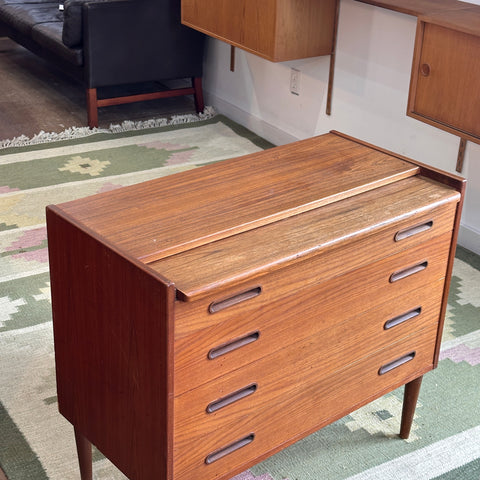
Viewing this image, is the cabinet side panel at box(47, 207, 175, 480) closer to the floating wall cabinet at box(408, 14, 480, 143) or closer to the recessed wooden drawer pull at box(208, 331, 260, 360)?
the recessed wooden drawer pull at box(208, 331, 260, 360)

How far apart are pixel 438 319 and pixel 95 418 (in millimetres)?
911

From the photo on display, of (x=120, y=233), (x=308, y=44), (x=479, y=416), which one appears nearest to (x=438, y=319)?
(x=479, y=416)

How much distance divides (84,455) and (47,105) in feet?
10.3

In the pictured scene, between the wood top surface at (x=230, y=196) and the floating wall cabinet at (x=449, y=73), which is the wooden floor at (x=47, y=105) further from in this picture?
the wood top surface at (x=230, y=196)

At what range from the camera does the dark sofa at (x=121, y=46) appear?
4152 mm

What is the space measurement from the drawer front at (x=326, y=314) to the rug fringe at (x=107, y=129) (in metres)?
2.74

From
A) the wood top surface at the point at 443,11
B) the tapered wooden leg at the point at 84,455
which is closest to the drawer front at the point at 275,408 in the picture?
the tapered wooden leg at the point at 84,455

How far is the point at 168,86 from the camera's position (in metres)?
4.99

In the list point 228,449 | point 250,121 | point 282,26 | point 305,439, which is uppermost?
point 282,26

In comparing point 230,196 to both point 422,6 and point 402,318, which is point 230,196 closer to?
point 402,318

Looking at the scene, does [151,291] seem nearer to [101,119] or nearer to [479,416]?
[479,416]

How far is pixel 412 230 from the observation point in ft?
6.06

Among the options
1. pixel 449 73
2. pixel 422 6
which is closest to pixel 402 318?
pixel 449 73

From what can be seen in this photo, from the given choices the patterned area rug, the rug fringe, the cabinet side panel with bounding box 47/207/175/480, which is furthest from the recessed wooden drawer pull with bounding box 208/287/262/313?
the rug fringe
